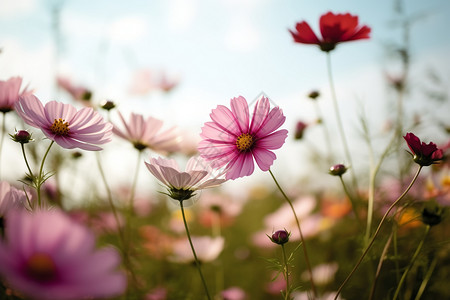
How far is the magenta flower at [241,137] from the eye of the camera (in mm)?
521

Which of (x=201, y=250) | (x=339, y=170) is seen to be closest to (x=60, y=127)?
(x=339, y=170)

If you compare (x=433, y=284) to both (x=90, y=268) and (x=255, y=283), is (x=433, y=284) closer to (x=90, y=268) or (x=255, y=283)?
(x=255, y=283)

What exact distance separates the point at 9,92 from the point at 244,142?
390mm

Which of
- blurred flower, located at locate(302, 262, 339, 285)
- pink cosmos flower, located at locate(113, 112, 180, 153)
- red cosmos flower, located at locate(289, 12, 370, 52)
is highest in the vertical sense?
red cosmos flower, located at locate(289, 12, 370, 52)

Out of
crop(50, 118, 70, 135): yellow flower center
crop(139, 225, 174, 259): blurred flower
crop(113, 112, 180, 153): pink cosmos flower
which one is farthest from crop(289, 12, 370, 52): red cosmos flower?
crop(139, 225, 174, 259): blurred flower

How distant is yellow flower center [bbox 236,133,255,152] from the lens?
569 mm

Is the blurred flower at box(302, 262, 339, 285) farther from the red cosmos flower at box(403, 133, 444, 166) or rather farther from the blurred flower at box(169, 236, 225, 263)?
the red cosmos flower at box(403, 133, 444, 166)

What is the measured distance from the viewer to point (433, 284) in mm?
812

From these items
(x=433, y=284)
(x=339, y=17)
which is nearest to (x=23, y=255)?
(x=339, y=17)

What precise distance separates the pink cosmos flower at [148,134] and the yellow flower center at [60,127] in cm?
11

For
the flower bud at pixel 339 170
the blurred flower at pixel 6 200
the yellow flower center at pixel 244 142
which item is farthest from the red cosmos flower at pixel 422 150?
the blurred flower at pixel 6 200

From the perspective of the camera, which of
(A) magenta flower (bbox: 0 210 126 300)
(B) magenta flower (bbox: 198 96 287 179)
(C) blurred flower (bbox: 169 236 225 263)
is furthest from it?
(C) blurred flower (bbox: 169 236 225 263)

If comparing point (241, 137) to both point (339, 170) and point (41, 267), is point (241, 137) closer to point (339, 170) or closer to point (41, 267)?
point (339, 170)

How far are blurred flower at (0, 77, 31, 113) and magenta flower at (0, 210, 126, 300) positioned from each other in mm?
365
